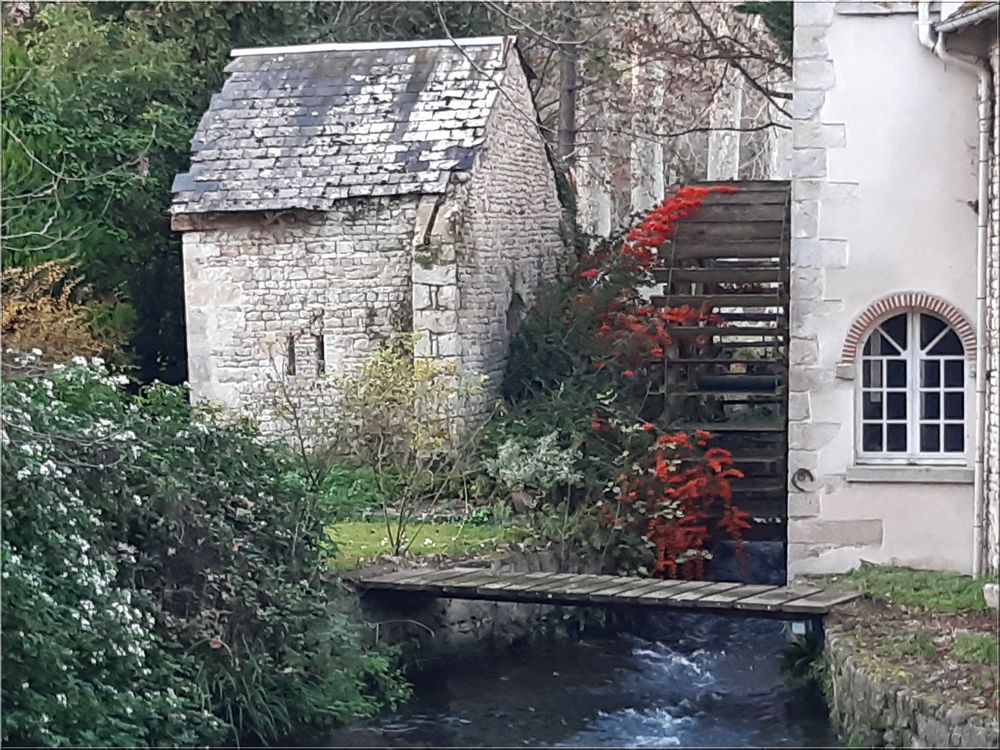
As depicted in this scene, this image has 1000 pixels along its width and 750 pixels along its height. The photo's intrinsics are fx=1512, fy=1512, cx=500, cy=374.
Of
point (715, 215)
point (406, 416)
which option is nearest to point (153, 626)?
point (406, 416)

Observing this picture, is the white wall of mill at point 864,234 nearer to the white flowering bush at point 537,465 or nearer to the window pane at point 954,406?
the window pane at point 954,406

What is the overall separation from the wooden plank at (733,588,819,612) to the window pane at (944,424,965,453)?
5.18 feet

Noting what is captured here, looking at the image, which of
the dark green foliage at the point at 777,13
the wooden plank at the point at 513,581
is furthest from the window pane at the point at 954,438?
the dark green foliage at the point at 777,13

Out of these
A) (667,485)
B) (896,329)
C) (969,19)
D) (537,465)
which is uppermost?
(969,19)

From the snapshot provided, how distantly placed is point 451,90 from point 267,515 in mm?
7508

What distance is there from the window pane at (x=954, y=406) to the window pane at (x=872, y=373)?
499 millimetres

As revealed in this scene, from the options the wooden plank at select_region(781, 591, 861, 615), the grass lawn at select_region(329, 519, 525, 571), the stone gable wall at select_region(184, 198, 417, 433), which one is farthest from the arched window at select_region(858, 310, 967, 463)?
the stone gable wall at select_region(184, 198, 417, 433)

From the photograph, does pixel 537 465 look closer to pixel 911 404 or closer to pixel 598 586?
pixel 598 586

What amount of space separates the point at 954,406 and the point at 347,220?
7.18 metres

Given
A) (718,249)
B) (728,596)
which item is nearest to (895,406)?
(728,596)

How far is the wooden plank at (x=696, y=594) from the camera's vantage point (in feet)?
33.9

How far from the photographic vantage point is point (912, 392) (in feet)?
36.6

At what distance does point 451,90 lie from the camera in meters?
16.3

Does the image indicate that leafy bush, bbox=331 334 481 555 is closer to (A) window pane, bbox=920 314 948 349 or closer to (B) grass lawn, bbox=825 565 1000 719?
(B) grass lawn, bbox=825 565 1000 719
